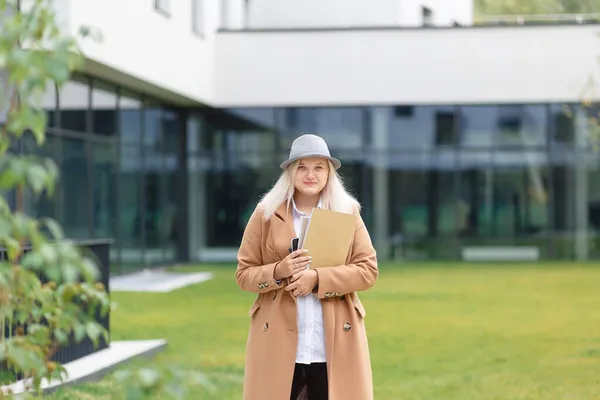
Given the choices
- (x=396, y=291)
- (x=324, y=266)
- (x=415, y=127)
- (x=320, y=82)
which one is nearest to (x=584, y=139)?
(x=415, y=127)


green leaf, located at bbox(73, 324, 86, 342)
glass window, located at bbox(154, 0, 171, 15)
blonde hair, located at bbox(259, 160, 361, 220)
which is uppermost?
glass window, located at bbox(154, 0, 171, 15)

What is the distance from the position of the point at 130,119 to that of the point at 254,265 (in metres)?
18.1

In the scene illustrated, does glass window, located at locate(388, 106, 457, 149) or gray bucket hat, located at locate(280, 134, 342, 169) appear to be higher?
glass window, located at locate(388, 106, 457, 149)

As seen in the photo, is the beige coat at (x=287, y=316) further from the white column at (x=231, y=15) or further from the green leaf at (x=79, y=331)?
the white column at (x=231, y=15)

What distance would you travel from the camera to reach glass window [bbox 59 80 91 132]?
1847cm

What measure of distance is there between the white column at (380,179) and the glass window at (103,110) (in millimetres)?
7162

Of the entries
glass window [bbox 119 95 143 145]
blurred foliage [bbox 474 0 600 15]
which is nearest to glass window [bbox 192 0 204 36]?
glass window [bbox 119 95 143 145]

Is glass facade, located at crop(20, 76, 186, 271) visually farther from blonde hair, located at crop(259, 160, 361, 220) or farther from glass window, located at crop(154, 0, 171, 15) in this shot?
blonde hair, located at crop(259, 160, 361, 220)

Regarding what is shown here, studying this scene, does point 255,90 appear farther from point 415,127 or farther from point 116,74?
point 116,74

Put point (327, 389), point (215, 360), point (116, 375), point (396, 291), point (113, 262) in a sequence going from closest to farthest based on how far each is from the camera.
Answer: point (116, 375) → point (327, 389) → point (215, 360) → point (396, 291) → point (113, 262)

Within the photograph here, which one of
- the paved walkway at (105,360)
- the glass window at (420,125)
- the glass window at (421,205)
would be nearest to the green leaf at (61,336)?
the paved walkway at (105,360)

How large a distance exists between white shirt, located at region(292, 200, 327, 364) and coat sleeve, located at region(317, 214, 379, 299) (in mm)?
88

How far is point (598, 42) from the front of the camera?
25.5m

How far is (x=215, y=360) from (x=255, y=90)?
1536 centimetres
